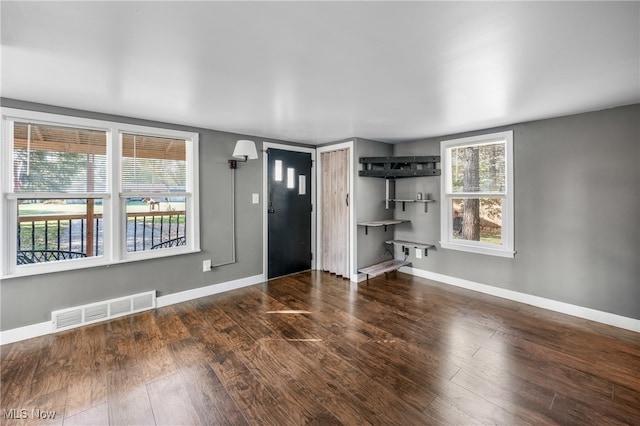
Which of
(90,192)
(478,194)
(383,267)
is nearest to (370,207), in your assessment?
(383,267)

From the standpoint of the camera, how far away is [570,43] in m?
1.63

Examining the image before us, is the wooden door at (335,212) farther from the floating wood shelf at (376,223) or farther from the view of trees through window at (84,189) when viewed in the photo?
the view of trees through window at (84,189)

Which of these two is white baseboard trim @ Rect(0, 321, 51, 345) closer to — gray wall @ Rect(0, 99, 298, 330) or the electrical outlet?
gray wall @ Rect(0, 99, 298, 330)

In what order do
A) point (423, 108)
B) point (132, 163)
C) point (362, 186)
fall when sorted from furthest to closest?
point (362, 186), point (132, 163), point (423, 108)

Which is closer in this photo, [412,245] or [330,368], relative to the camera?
[330,368]

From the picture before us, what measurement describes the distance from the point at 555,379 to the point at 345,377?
150 cm

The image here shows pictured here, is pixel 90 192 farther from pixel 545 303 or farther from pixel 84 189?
pixel 545 303

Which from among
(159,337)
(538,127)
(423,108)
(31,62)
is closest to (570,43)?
(423,108)

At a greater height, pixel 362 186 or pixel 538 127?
pixel 538 127

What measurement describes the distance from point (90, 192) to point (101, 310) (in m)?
1.24

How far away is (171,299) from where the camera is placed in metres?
3.42

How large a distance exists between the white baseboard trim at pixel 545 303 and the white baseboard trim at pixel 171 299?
276cm

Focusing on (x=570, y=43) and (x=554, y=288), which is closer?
(x=570, y=43)

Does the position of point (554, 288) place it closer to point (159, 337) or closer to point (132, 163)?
point (159, 337)
